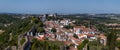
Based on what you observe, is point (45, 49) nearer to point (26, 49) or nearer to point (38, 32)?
point (26, 49)

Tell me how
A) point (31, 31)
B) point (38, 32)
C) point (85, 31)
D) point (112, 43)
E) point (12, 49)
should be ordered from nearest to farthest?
point (12, 49) < point (112, 43) < point (31, 31) < point (38, 32) < point (85, 31)

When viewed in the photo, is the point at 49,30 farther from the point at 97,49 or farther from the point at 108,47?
the point at 108,47

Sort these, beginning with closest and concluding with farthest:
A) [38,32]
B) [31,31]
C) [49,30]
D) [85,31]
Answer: [31,31] → [38,32] → [49,30] → [85,31]

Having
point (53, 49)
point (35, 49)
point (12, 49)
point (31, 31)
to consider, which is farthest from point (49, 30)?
point (12, 49)

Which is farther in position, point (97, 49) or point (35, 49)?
point (97, 49)

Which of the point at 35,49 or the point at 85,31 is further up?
the point at 35,49

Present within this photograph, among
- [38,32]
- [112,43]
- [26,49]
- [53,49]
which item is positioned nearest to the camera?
[112,43]

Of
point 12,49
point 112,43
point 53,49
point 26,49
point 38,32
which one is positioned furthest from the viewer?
point 38,32

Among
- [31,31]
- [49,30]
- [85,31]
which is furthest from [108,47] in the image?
[85,31]

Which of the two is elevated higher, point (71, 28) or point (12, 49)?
point (12, 49)
